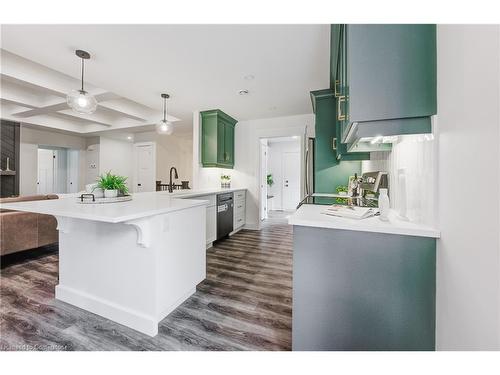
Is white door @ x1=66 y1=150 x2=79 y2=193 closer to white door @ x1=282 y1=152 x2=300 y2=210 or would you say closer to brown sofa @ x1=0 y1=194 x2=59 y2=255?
brown sofa @ x1=0 y1=194 x2=59 y2=255

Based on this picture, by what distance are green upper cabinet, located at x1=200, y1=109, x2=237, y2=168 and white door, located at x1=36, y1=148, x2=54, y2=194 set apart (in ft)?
21.4

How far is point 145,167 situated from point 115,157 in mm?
1114

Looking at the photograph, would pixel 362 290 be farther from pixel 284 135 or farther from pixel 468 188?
pixel 284 135

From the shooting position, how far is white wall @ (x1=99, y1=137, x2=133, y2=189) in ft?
20.9

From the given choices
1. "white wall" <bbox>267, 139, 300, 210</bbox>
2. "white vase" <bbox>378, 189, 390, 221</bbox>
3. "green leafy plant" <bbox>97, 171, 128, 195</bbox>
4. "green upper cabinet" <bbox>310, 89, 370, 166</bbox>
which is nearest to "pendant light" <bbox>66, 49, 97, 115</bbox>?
"green leafy plant" <bbox>97, 171, 128, 195</bbox>

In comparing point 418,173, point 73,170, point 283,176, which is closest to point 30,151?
point 73,170

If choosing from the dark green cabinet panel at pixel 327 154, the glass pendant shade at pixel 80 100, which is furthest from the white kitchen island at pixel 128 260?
the dark green cabinet panel at pixel 327 154

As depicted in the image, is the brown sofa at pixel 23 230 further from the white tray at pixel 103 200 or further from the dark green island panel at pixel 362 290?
the dark green island panel at pixel 362 290

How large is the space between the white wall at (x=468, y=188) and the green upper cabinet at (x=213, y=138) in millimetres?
3530

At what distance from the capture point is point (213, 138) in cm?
409

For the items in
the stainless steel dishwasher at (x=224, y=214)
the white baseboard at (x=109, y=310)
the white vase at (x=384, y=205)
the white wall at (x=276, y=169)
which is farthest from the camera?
the white wall at (x=276, y=169)

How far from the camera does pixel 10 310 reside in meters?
1.73

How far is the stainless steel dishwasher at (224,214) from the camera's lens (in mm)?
3650

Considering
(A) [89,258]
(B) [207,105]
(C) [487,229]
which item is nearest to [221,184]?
(B) [207,105]
